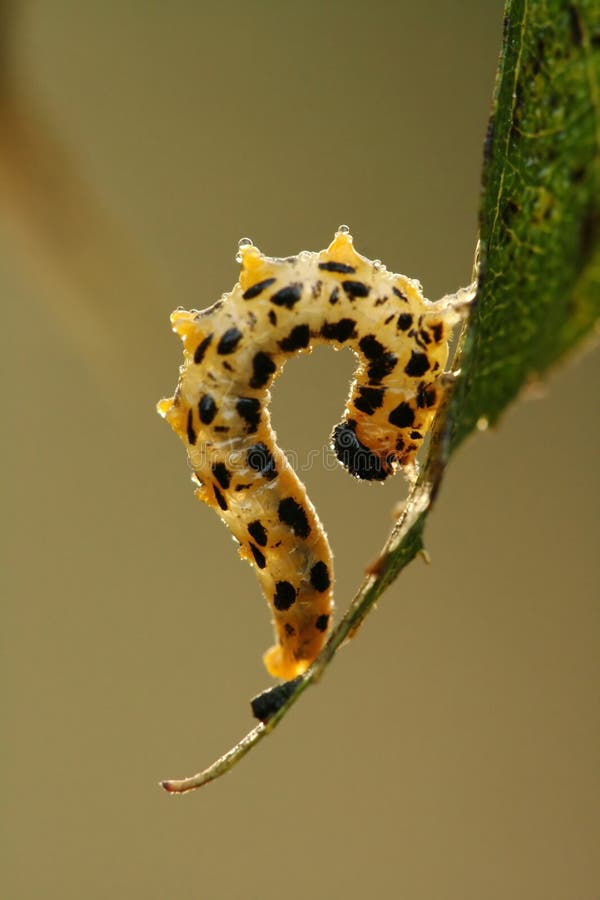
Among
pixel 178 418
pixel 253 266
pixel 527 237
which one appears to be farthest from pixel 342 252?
pixel 527 237

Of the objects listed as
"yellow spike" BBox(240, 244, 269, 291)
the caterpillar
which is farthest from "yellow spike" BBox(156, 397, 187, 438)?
"yellow spike" BBox(240, 244, 269, 291)

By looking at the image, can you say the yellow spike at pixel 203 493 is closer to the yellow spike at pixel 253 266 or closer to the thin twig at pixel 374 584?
the yellow spike at pixel 253 266

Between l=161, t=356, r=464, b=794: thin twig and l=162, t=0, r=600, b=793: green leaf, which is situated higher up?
l=162, t=0, r=600, b=793: green leaf

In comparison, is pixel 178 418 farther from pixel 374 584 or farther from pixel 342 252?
pixel 374 584

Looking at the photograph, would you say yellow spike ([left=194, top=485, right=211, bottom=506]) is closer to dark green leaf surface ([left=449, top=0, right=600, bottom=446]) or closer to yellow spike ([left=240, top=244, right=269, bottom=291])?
yellow spike ([left=240, top=244, right=269, bottom=291])

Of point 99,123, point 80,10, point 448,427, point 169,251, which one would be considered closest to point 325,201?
point 169,251

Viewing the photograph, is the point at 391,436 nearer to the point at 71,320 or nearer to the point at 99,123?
the point at 71,320
